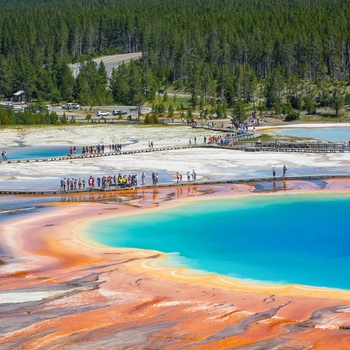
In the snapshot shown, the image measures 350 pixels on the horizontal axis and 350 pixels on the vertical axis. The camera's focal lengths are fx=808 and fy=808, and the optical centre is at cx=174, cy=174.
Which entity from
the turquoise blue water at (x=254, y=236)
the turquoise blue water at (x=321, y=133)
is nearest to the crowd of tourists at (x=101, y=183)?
the turquoise blue water at (x=254, y=236)

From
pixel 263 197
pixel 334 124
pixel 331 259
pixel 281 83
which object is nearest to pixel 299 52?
pixel 281 83

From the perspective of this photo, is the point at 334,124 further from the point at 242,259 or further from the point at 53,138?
the point at 242,259

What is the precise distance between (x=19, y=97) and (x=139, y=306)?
114 metres

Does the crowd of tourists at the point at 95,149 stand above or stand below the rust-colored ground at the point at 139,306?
above

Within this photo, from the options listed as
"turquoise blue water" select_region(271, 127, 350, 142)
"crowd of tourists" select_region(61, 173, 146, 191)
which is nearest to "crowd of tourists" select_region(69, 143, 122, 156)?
"crowd of tourists" select_region(61, 173, 146, 191)

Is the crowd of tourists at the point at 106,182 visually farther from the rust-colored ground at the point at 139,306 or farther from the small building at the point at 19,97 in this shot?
the small building at the point at 19,97

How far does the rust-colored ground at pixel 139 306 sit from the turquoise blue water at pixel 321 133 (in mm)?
53465

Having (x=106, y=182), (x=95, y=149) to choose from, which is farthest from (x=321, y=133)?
(x=106, y=182)

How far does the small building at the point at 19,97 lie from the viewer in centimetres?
13875

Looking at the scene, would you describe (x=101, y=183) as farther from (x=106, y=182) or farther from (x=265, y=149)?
(x=265, y=149)

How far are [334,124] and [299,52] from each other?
115 ft

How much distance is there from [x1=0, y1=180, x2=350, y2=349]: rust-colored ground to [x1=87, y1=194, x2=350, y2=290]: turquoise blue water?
6.05ft

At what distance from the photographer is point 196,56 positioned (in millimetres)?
147000

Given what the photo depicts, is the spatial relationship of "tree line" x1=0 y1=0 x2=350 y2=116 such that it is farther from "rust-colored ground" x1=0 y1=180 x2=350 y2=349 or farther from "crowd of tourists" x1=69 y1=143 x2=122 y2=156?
"rust-colored ground" x1=0 y1=180 x2=350 y2=349
